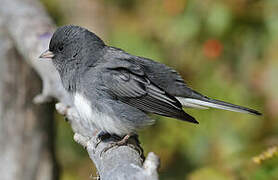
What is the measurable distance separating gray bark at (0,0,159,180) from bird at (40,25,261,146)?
3.9 inches

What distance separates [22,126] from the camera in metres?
3.72

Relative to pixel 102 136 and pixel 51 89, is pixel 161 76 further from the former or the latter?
pixel 51 89

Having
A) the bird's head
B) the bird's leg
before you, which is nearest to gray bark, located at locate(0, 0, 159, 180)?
the bird's leg

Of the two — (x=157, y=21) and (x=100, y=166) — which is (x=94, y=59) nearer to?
(x=100, y=166)

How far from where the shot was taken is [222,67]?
4457mm

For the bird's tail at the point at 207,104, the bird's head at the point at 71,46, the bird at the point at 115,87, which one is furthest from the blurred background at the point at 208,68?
the bird's head at the point at 71,46

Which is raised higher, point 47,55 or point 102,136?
point 47,55

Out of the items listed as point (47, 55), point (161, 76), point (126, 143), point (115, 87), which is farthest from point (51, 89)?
point (126, 143)

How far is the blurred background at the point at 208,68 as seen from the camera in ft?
13.4

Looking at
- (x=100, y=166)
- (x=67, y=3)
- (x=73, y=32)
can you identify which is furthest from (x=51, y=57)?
(x=67, y=3)

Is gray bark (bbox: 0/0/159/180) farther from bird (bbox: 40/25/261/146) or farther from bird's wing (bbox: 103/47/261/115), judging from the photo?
bird's wing (bbox: 103/47/261/115)

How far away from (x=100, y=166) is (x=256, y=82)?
85.9 inches

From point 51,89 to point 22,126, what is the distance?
1.77 feet

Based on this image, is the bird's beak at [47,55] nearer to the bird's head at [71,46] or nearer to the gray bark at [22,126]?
the bird's head at [71,46]
